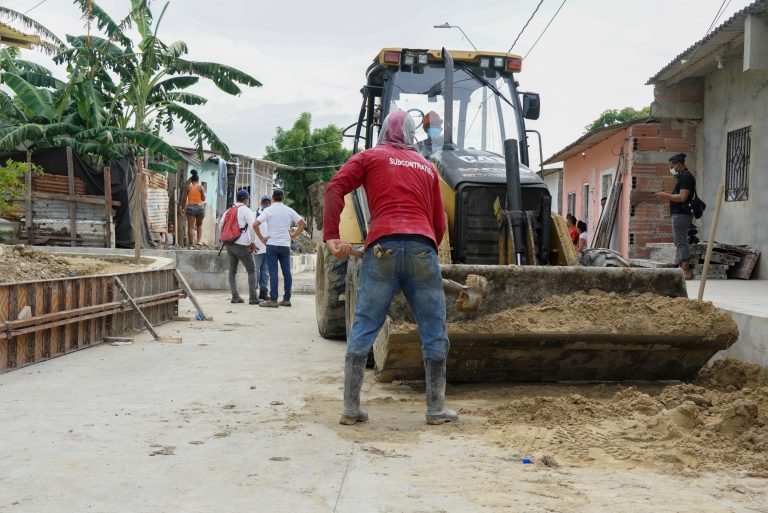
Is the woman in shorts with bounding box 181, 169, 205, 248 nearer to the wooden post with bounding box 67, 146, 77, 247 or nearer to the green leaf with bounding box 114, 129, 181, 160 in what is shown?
the green leaf with bounding box 114, 129, 181, 160

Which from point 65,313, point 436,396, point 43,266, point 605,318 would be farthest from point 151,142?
point 436,396

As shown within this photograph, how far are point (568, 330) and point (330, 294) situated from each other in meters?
3.38

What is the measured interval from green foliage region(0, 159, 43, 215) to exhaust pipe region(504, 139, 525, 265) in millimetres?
9949

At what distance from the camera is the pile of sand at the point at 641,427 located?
4.56 meters

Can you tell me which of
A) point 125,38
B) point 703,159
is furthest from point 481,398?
point 125,38

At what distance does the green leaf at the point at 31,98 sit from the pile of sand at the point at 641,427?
48.4 feet

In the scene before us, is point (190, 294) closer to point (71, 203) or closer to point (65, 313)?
point (65, 313)

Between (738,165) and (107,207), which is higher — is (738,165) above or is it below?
above

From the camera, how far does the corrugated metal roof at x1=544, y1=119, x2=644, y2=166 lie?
60.2 ft

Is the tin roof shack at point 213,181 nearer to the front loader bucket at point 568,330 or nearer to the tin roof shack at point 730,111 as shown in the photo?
the tin roof shack at point 730,111

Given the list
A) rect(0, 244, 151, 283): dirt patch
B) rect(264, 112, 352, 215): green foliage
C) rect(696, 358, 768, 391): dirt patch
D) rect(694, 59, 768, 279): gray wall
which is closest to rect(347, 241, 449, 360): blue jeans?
rect(696, 358, 768, 391): dirt patch

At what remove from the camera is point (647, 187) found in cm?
1814

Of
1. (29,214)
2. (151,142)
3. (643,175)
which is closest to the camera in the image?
(29,214)

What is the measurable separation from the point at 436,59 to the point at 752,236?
8.04 m
